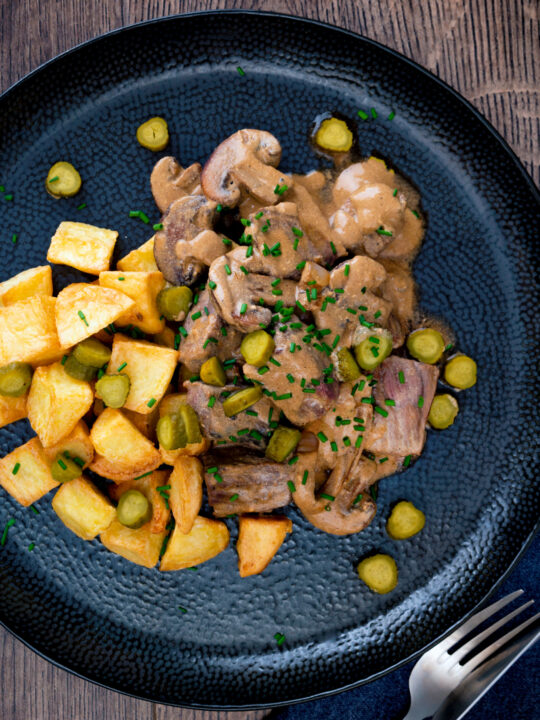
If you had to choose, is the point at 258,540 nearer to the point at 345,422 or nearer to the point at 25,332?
the point at 345,422

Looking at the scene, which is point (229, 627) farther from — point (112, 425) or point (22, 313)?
point (22, 313)

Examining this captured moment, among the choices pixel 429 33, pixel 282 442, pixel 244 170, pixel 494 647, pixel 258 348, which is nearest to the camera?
pixel 258 348

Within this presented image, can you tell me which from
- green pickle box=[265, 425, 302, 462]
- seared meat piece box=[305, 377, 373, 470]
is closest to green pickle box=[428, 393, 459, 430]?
seared meat piece box=[305, 377, 373, 470]

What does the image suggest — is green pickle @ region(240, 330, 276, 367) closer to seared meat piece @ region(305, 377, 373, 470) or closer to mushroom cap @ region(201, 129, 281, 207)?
seared meat piece @ region(305, 377, 373, 470)

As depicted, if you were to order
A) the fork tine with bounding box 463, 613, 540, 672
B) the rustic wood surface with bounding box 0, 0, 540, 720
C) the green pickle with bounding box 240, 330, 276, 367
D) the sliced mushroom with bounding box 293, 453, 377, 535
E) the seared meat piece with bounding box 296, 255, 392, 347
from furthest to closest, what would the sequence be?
the rustic wood surface with bounding box 0, 0, 540, 720 → the fork tine with bounding box 463, 613, 540, 672 → the sliced mushroom with bounding box 293, 453, 377, 535 → the seared meat piece with bounding box 296, 255, 392, 347 → the green pickle with bounding box 240, 330, 276, 367

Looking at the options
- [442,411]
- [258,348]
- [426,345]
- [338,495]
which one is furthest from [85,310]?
[442,411]

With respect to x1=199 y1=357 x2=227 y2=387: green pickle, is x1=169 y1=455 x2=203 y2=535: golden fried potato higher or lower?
lower

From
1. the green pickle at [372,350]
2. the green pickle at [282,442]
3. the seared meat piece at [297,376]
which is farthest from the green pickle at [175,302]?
the green pickle at [372,350]
